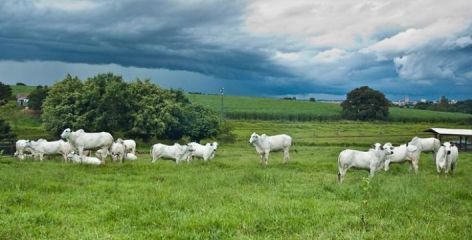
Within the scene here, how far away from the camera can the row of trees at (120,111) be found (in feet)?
197

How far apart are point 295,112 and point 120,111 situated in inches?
2497

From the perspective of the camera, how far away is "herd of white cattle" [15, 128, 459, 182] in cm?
2223

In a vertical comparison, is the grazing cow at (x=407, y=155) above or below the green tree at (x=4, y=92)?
below

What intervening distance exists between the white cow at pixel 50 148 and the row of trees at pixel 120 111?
2487 centimetres

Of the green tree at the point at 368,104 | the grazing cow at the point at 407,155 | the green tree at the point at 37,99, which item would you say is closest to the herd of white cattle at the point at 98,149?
the grazing cow at the point at 407,155

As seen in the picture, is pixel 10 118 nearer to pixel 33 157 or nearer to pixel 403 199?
pixel 33 157

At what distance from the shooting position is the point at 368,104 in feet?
297

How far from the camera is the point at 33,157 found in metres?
35.2

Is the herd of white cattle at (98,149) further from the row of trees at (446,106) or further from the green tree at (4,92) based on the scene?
the row of trees at (446,106)

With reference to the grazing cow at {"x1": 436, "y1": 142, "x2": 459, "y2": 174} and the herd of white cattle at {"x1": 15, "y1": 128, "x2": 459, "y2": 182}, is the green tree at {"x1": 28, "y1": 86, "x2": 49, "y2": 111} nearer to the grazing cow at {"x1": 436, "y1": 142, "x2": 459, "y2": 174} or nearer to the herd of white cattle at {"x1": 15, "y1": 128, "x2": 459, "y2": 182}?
the herd of white cattle at {"x1": 15, "y1": 128, "x2": 459, "y2": 182}

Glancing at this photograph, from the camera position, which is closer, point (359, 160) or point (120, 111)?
point (359, 160)

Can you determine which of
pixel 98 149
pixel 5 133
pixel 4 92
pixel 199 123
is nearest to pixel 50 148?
pixel 98 149

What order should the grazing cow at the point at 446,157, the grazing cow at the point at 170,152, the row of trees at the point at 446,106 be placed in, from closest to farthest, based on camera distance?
the grazing cow at the point at 446,157 → the grazing cow at the point at 170,152 → the row of trees at the point at 446,106

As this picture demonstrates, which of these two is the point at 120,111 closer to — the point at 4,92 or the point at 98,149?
the point at 98,149
